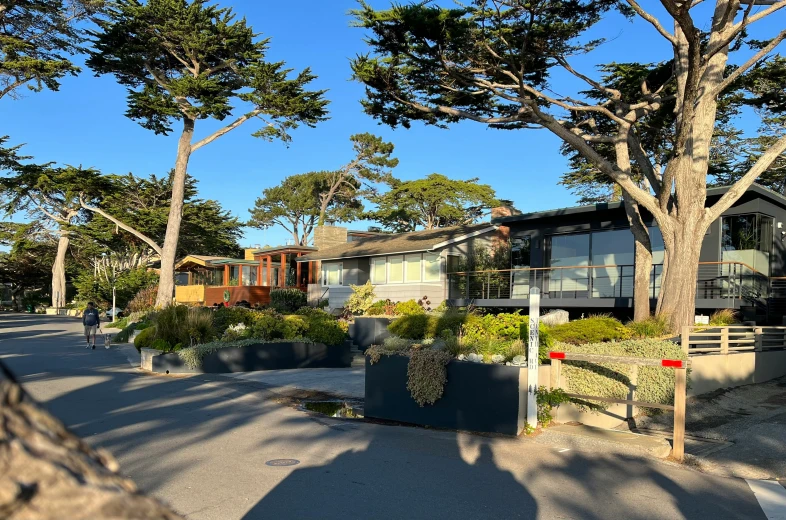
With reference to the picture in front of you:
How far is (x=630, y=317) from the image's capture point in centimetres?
2384

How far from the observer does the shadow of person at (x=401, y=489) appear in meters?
6.68

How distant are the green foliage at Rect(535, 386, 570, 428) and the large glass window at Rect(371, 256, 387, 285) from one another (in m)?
25.2

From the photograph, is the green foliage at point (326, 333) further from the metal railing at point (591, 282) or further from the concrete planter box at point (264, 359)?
the metal railing at point (591, 282)

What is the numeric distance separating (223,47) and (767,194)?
86.9 ft

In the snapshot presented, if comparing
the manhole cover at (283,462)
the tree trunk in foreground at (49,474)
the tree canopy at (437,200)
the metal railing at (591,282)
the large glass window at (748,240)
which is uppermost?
the tree canopy at (437,200)

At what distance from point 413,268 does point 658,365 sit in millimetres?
24547

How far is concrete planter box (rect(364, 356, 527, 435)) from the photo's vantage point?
421 inches

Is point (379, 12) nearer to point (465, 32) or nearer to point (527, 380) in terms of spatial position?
point (465, 32)

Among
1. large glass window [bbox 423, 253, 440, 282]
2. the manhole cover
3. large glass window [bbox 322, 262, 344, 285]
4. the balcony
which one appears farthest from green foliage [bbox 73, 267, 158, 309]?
the manhole cover

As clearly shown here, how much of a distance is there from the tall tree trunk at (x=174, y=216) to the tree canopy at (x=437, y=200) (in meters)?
25.1

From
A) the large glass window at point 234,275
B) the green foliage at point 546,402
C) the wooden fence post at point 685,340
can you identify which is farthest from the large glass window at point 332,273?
the green foliage at point 546,402

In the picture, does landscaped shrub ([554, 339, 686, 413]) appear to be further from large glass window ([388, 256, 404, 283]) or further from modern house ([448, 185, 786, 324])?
large glass window ([388, 256, 404, 283])

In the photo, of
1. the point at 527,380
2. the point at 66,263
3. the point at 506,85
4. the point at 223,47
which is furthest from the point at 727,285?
the point at 66,263

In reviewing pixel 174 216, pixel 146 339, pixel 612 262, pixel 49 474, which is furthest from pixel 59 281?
pixel 49 474
